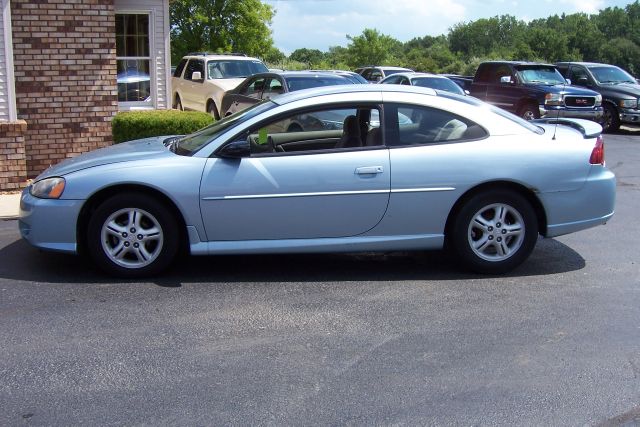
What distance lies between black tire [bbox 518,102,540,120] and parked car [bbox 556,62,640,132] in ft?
8.18

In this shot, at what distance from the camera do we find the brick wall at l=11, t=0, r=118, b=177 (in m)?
10.7

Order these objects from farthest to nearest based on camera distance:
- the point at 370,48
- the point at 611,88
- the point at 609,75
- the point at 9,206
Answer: the point at 370,48
the point at 609,75
the point at 611,88
the point at 9,206

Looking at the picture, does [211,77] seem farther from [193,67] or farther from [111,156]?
[111,156]

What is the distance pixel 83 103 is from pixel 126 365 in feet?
24.2

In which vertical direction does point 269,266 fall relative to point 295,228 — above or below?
below

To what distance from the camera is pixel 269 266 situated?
22.1 ft

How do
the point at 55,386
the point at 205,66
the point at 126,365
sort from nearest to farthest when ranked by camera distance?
the point at 55,386
the point at 126,365
the point at 205,66

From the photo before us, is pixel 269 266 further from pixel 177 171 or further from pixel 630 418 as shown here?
pixel 630 418

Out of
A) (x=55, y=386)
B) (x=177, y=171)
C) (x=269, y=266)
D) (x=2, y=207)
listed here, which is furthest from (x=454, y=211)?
(x=2, y=207)

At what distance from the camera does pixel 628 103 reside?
19.4 m

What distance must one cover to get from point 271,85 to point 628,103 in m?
9.84

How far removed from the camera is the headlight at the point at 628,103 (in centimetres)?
1934

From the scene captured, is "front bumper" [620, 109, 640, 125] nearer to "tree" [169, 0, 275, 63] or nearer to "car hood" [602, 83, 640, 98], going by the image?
"car hood" [602, 83, 640, 98]

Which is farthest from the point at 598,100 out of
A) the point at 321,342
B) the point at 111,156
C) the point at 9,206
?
the point at 321,342
